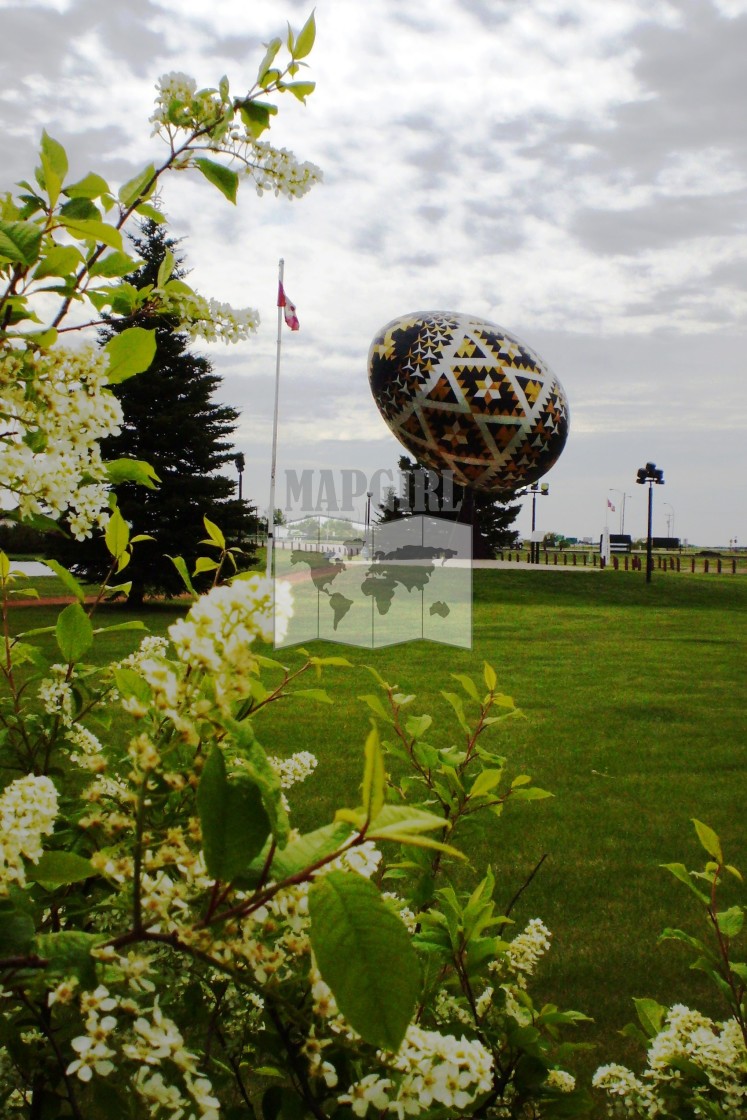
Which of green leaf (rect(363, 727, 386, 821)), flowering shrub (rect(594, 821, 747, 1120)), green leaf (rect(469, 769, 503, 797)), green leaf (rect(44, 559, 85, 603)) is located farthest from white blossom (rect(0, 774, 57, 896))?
flowering shrub (rect(594, 821, 747, 1120))

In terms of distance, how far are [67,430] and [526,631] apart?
13.4 m

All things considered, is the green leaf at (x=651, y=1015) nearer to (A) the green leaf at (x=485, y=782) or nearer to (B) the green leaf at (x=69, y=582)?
(A) the green leaf at (x=485, y=782)

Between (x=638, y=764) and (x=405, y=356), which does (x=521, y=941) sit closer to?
(x=638, y=764)

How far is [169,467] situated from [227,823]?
17.8 m

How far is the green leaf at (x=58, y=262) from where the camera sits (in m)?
1.02

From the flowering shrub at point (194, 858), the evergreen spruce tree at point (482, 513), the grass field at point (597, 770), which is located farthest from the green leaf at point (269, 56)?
the evergreen spruce tree at point (482, 513)

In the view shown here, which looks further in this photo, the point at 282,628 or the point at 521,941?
the point at 521,941

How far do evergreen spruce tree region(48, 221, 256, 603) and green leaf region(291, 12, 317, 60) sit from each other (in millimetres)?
15540

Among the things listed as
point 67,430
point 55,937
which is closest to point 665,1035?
point 55,937

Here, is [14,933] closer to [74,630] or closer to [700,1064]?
[74,630]

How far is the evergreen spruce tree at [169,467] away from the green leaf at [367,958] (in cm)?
1614

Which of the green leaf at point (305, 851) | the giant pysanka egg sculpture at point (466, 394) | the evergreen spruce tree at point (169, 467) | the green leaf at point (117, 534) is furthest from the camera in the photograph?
the giant pysanka egg sculpture at point (466, 394)

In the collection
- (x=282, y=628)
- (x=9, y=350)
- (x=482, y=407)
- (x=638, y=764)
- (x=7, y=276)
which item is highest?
(x=482, y=407)

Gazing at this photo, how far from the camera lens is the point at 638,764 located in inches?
236
